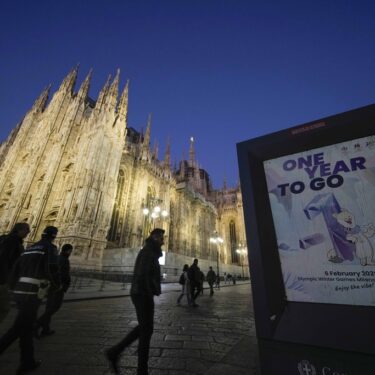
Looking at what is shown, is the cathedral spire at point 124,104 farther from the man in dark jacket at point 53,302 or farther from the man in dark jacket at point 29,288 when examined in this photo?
the man in dark jacket at point 29,288

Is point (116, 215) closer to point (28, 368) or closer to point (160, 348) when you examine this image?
point (160, 348)

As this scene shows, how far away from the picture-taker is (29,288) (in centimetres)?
262

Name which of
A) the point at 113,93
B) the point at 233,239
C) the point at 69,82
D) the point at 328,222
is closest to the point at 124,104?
the point at 113,93

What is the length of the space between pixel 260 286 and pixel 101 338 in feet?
11.1

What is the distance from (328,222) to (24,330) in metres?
3.26

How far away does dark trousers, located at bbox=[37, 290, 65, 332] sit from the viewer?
147 inches

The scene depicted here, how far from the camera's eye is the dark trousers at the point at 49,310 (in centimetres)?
374

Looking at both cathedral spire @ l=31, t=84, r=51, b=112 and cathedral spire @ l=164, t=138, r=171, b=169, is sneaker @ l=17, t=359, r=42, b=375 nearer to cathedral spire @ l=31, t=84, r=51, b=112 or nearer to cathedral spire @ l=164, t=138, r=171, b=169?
cathedral spire @ l=164, t=138, r=171, b=169

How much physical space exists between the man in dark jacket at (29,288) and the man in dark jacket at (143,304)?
1009 mm

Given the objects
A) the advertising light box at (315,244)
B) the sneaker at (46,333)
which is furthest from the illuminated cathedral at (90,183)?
the advertising light box at (315,244)

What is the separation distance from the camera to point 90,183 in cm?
2009

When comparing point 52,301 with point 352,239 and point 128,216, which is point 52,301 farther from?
point 128,216

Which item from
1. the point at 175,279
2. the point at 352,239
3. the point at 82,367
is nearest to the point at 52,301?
the point at 82,367

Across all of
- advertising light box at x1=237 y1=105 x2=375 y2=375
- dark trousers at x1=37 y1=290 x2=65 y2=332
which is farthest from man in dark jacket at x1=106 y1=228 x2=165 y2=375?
dark trousers at x1=37 y1=290 x2=65 y2=332
